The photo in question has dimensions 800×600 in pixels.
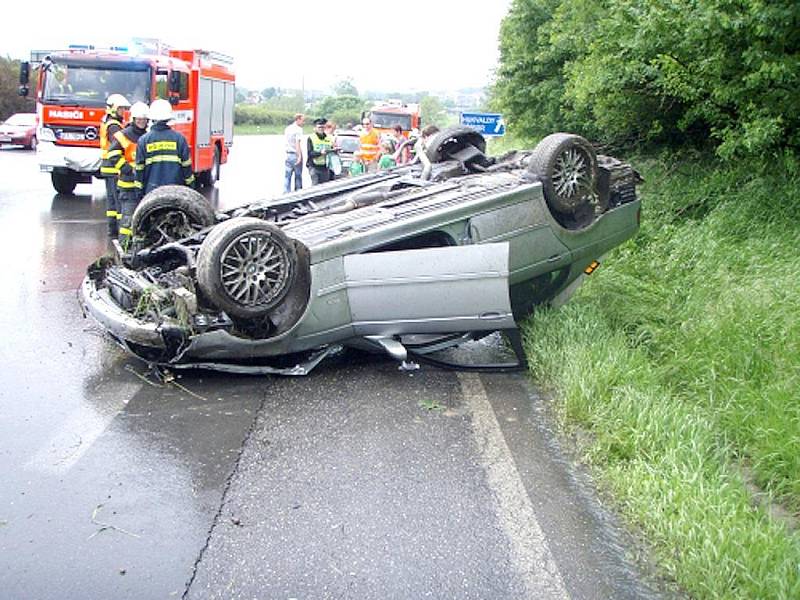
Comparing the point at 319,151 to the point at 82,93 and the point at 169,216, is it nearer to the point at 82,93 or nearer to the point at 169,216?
the point at 82,93

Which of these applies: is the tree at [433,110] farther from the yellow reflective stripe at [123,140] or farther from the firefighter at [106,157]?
the yellow reflective stripe at [123,140]

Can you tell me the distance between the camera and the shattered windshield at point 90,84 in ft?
53.5

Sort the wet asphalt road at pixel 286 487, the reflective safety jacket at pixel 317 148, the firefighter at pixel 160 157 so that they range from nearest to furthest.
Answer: the wet asphalt road at pixel 286 487
the firefighter at pixel 160 157
the reflective safety jacket at pixel 317 148

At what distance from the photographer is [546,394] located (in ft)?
21.5

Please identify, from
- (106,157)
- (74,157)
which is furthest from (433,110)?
(106,157)

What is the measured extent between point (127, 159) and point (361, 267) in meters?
4.99

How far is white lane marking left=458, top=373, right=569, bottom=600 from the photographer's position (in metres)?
3.90

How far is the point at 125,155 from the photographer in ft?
34.0

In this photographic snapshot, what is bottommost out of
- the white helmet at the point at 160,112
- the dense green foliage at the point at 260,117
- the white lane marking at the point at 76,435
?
the dense green foliage at the point at 260,117

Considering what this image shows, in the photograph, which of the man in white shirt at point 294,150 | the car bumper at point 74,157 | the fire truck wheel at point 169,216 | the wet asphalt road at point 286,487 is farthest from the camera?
the man in white shirt at point 294,150

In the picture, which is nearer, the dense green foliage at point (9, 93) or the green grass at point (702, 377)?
the green grass at point (702, 377)

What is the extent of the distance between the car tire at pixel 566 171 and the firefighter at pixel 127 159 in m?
4.61

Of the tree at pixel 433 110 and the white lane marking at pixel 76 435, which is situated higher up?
the white lane marking at pixel 76 435

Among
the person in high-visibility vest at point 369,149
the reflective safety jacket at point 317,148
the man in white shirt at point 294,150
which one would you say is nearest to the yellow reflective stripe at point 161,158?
the reflective safety jacket at point 317,148
